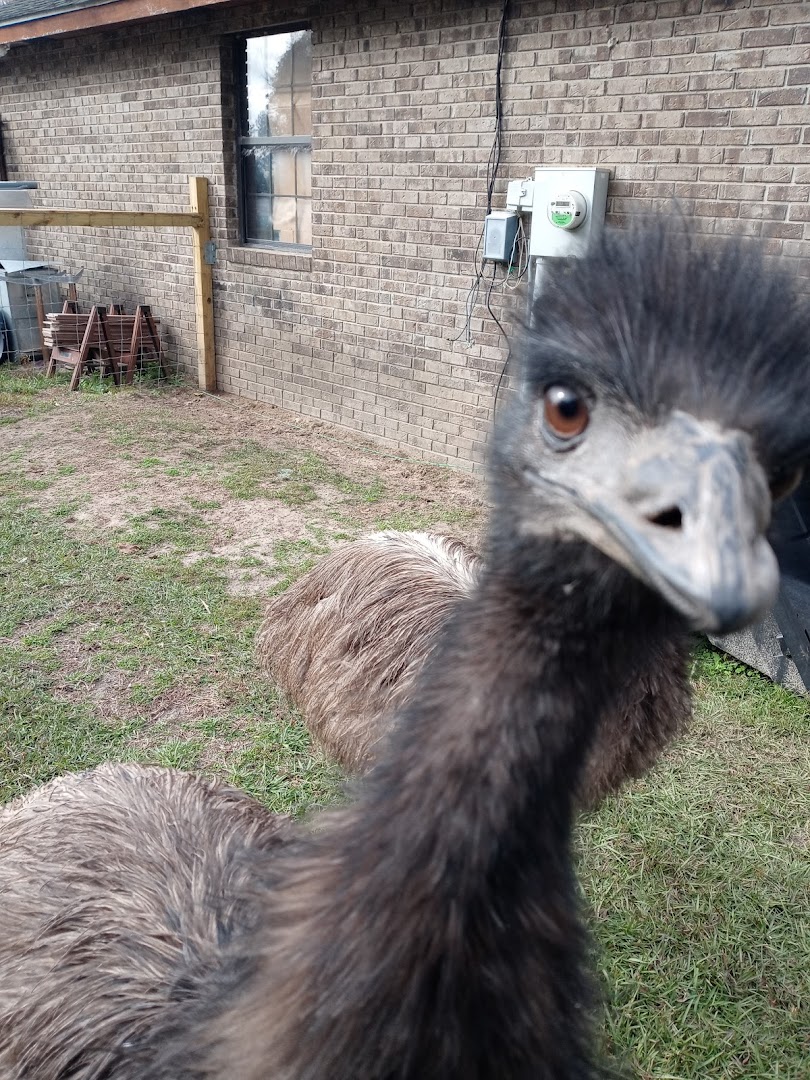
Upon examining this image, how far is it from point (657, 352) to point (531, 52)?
18.7 ft

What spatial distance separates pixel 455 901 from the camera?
1049 mm

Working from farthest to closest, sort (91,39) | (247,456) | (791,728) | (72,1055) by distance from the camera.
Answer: (91,39) → (247,456) → (791,728) → (72,1055)

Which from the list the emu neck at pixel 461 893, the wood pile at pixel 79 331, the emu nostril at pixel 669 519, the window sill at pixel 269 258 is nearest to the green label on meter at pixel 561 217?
the window sill at pixel 269 258

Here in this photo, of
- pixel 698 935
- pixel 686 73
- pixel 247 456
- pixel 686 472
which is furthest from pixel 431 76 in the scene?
pixel 686 472

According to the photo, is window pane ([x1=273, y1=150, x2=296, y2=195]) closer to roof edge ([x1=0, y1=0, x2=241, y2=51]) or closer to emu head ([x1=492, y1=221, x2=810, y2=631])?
roof edge ([x1=0, y1=0, x2=241, y2=51])

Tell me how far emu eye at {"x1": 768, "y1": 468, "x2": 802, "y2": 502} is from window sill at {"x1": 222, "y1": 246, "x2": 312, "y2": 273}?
7.39 meters

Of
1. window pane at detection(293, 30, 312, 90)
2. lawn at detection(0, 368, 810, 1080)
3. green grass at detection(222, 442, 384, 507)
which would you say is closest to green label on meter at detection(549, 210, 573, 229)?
lawn at detection(0, 368, 810, 1080)

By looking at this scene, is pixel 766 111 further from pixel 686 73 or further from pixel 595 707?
pixel 595 707

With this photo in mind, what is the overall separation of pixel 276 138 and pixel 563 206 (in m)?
3.85

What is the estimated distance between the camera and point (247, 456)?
738 cm

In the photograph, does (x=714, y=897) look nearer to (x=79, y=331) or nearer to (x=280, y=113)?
(x=280, y=113)

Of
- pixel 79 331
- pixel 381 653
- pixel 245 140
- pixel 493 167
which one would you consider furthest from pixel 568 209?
pixel 79 331

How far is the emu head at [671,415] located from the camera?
3.16ft

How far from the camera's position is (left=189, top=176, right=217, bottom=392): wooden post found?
8.84 meters
